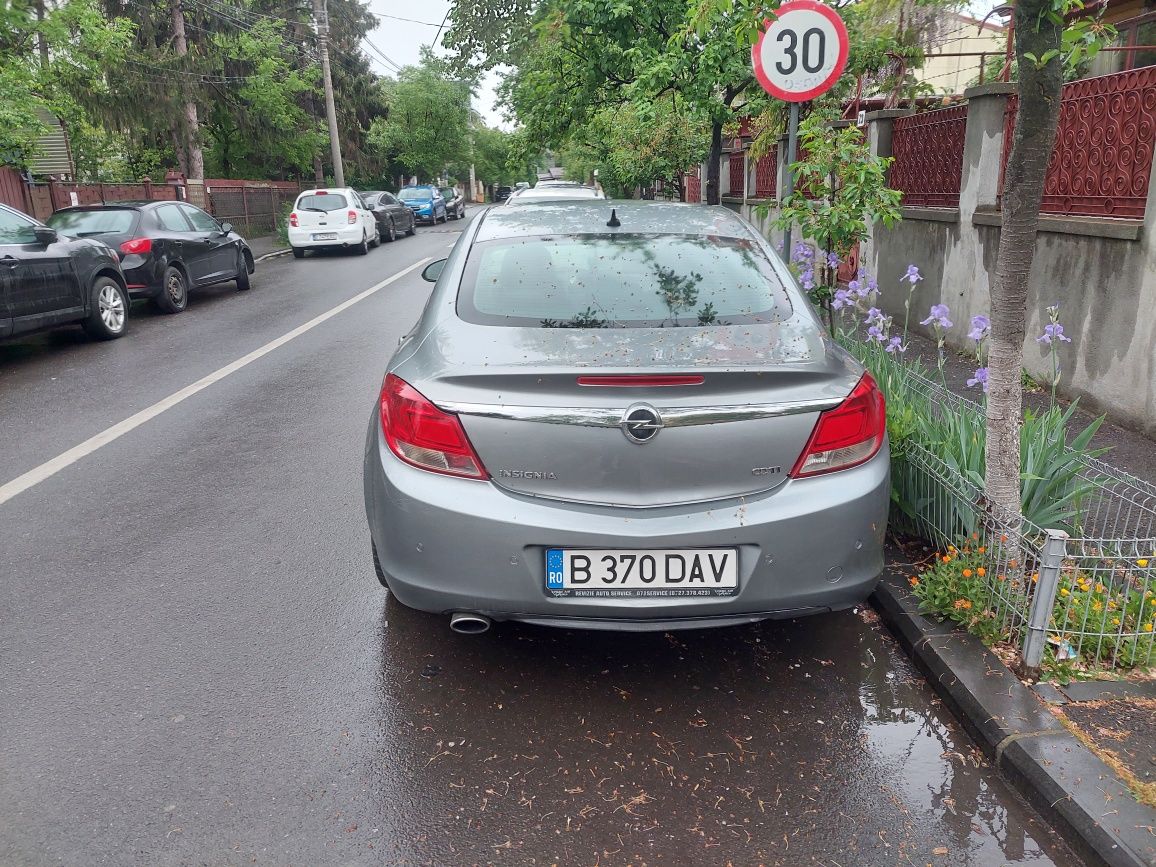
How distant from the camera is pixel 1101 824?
2465 mm

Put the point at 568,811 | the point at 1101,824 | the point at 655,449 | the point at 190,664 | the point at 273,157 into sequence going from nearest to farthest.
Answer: the point at 1101,824
the point at 568,811
the point at 655,449
the point at 190,664
the point at 273,157

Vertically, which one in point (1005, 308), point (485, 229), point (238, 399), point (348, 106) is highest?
point (348, 106)

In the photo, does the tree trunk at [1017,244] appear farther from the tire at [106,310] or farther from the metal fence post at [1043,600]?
the tire at [106,310]

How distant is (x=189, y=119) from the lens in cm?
3052

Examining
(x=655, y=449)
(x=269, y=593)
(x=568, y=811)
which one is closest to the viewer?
(x=568, y=811)

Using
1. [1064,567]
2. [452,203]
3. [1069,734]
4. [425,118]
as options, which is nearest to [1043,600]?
[1064,567]

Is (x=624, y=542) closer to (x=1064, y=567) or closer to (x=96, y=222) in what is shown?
(x=1064, y=567)

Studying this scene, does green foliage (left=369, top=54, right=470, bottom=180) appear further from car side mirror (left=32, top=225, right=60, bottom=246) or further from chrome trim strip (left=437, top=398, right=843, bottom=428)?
chrome trim strip (left=437, top=398, right=843, bottom=428)

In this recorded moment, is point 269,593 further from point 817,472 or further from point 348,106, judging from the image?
point 348,106

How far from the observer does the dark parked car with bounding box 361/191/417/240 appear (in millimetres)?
27188

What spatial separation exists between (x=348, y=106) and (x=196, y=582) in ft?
139

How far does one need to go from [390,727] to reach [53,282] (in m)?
8.19

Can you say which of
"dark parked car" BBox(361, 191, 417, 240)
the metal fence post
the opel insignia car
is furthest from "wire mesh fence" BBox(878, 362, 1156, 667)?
"dark parked car" BBox(361, 191, 417, 240)

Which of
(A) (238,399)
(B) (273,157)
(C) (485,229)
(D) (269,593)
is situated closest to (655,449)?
(C) (485,229)
